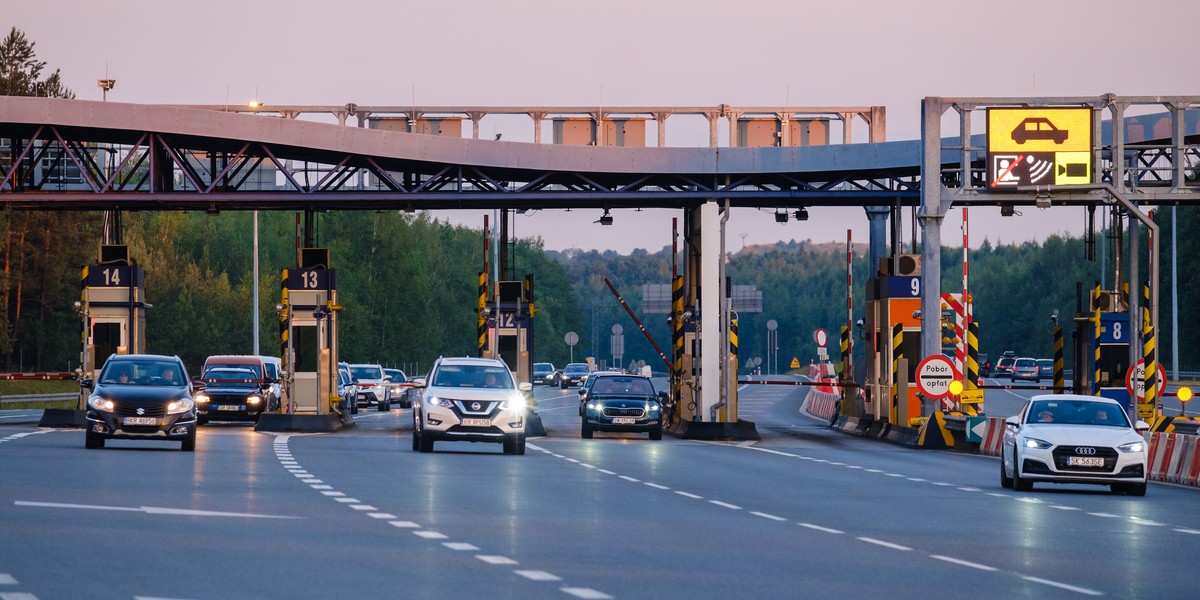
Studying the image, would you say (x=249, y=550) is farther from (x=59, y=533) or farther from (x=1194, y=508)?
(x=1194, y=508)

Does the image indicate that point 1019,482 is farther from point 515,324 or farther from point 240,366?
point 515,324

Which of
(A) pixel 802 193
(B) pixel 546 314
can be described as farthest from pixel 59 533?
(B) pixel 546 314

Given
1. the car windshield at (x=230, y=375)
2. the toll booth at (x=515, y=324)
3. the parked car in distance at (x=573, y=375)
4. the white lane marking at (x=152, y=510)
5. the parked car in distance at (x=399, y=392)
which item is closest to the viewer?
the white lane marking at (x=152, y=510)

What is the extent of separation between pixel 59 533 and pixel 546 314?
181408mm

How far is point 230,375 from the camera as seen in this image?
51.9m

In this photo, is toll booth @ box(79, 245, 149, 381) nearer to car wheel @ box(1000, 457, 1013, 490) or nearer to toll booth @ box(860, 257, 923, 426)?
toll booth @ box(860, 257, 923, 426)

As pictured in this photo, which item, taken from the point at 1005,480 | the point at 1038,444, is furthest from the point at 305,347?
the point at 1038,444

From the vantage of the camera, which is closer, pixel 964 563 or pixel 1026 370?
pixel 964 563

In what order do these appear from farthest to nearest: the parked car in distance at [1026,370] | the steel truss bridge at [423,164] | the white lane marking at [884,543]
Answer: the parked car in distance at [1026,370]
the steel truss bridge at [423,164]
the white lane marking at [884,543]

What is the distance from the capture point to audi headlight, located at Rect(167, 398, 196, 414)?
32.8 m

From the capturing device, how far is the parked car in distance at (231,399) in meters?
50.1

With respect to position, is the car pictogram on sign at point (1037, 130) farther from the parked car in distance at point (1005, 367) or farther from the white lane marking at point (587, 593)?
the parked car in distance at point (1005, 367)

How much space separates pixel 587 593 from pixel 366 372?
6379 cm

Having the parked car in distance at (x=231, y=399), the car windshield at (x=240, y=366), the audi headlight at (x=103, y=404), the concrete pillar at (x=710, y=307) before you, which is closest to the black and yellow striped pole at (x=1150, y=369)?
the concrete pillar at (x=710, y=307)
